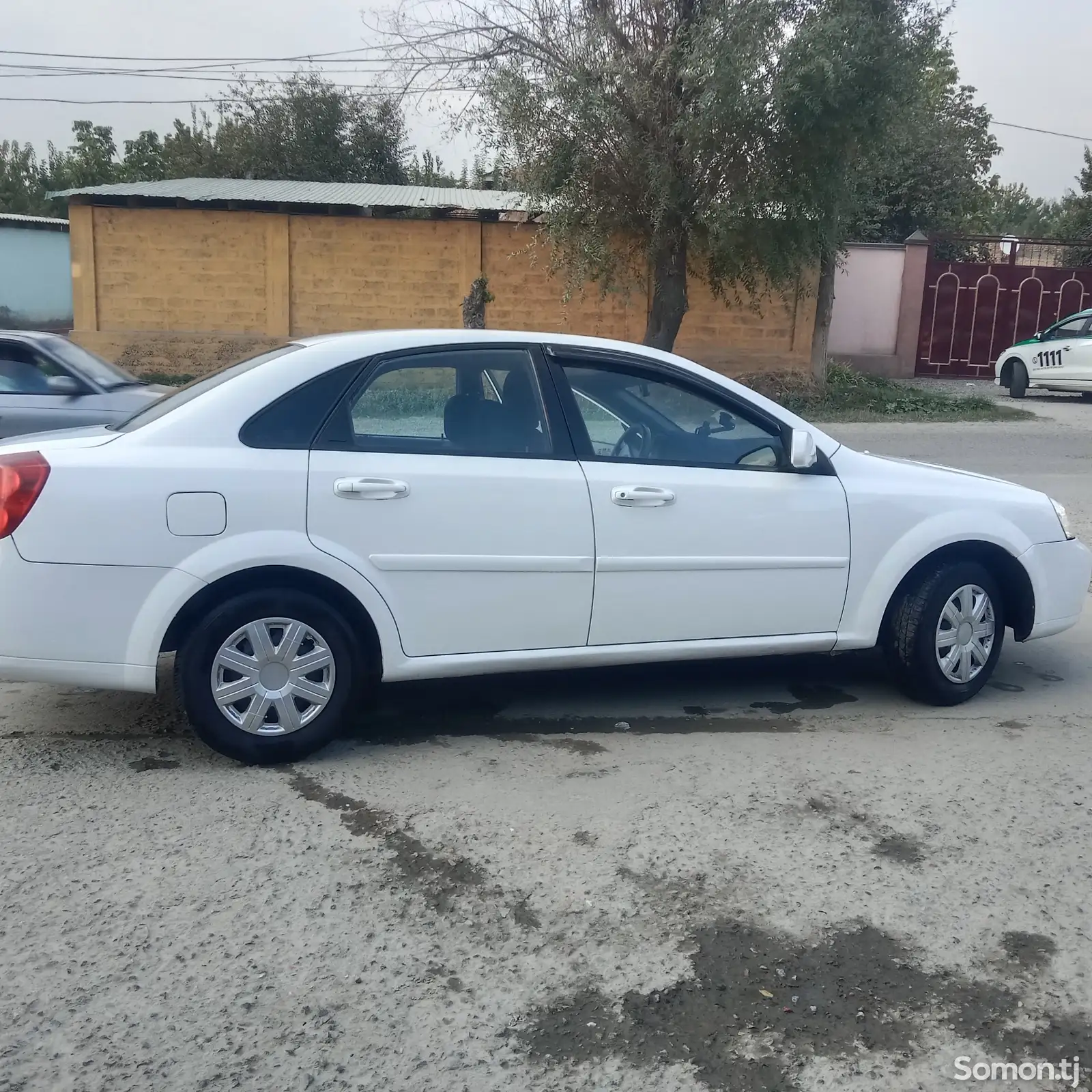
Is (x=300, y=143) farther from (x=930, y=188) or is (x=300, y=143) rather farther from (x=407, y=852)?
(x=407, y=852)

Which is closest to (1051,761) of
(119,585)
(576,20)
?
(119,585)

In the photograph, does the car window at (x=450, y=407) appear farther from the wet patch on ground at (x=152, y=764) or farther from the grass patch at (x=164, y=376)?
the grass patch at (x=164, y=376)

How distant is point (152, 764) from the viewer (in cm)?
427

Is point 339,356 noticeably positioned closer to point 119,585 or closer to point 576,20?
point 119,585

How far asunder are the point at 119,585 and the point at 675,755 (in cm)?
211

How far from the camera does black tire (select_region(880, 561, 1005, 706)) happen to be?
4.93 meters

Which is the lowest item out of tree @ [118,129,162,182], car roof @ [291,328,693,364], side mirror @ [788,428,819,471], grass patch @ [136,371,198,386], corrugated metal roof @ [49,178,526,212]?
grass patch @ [136,371,198,386]

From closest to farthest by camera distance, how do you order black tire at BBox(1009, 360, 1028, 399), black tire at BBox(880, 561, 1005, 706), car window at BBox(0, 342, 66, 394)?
black tire at BBox(880, 561, 1005, 706) → car window at BBox(0, 342, 66, 394) → black tire at BBox(1009, 360, 1028, 399)

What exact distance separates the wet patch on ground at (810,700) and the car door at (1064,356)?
54.9 ft

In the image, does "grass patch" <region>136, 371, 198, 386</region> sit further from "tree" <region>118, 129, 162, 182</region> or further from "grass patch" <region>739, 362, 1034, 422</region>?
"tree" <region>118, 129, 162, 182</region>

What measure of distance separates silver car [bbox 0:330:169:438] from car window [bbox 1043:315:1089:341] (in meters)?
16.5

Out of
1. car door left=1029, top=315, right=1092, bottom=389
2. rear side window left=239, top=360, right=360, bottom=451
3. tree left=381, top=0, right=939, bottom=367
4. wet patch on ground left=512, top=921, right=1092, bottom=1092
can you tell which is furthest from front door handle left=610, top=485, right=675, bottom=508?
car door left=1029, top=315, right=1092, bottom=389

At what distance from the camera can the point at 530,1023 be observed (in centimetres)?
275

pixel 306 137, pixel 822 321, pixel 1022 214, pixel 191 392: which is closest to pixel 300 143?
pixel 306 137
